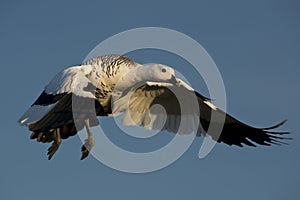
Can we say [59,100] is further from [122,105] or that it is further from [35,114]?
[122,105]

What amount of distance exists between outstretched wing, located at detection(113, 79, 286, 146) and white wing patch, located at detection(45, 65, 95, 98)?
5.60ft

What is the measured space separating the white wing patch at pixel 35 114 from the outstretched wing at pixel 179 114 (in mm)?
2291

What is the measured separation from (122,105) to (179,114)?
4.83ft

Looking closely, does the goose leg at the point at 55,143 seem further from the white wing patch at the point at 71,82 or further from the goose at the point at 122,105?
the white wing patch at the point at 71,82

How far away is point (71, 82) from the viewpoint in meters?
14.6

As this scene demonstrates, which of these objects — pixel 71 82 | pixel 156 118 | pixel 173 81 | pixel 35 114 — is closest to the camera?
pixel 35 114

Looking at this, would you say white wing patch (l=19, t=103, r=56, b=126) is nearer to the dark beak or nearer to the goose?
the goose

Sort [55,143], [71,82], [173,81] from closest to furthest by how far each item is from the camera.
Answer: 1. [71,82]
2. [173,81]
3. [55,143]

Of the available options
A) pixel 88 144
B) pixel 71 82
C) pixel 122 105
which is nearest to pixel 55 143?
pixel 88 144

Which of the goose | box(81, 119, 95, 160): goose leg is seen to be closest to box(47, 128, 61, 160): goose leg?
the goose

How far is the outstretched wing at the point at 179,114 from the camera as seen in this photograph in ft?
54.6

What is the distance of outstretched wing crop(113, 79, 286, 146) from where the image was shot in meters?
16.7

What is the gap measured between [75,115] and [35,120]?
0.77 meters

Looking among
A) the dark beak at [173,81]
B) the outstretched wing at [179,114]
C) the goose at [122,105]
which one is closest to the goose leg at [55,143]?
the goose at [122,105]
